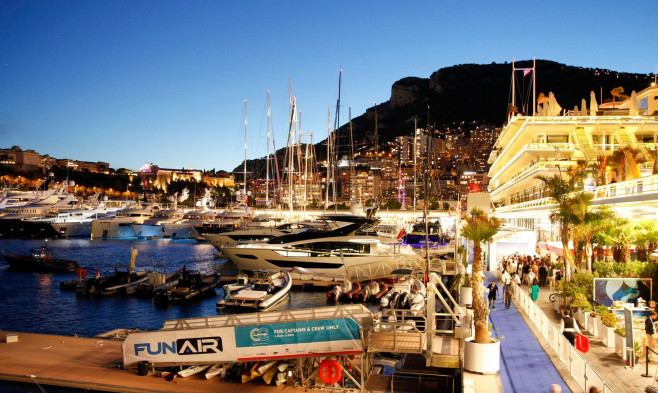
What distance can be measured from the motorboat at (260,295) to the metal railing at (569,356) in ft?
53.6

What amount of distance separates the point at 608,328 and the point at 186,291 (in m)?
24.9

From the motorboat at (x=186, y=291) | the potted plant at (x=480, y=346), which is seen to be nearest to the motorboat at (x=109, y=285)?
the motorboat at (x=186, y=291)

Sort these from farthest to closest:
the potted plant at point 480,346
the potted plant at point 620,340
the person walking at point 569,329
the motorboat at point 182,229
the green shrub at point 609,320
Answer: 1. the motorboat at point 182,229
2. the green shrub at point 609,320
3. the person walking at point 569,329
4. the potted plant at point 620,340
5. the potted plant at point 480,346

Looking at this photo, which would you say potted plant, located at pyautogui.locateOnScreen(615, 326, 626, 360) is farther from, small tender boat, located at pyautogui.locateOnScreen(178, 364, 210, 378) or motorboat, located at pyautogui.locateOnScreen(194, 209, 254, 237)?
motorboat, located at pyautogui.locateOnScreen(194, 209, 254, 237)

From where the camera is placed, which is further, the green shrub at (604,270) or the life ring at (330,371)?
the green shrub at (604,270)

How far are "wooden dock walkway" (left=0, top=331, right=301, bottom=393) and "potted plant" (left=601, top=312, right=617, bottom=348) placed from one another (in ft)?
25.9

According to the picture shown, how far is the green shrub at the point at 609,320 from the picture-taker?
12.0 metres

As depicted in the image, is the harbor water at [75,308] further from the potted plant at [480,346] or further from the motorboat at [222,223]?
the motorboat at [222,223]

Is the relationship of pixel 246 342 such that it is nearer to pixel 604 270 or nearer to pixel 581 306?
pixel 581 306

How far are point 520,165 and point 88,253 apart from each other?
52.1 meters

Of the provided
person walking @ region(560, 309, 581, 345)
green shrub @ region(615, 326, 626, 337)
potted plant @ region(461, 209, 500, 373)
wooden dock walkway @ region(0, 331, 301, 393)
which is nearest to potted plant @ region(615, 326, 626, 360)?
green shrub @ region(615, 326, 626, 337)

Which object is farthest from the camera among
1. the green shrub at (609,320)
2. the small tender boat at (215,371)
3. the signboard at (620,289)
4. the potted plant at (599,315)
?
the signboard at (620,289)

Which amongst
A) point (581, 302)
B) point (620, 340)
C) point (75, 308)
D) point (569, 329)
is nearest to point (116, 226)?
point (75, 308)

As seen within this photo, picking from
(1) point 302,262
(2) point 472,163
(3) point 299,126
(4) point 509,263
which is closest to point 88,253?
(3) point 299,126
